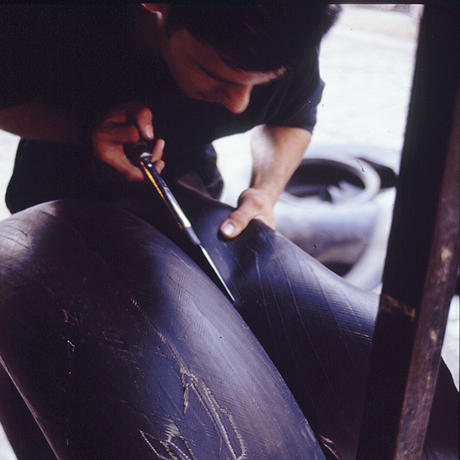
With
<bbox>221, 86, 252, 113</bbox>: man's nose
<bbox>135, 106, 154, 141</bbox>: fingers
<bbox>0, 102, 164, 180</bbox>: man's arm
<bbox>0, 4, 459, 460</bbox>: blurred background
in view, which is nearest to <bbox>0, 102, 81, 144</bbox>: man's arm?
<bbox>0, 102, 164, 180</bbox>: man's arm

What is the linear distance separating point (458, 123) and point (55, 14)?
0.44 meters

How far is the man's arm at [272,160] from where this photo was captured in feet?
2.68

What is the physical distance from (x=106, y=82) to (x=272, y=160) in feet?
1.38

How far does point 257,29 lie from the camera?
19.6 inches

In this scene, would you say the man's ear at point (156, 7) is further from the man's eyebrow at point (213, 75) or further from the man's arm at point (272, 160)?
the man's arm at point (272, 160)

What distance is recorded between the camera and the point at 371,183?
4.07 ft

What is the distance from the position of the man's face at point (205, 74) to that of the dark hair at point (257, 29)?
0.01 metres

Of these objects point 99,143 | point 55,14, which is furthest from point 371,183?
point 55,14

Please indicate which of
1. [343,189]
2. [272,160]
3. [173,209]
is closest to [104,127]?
[173,209]

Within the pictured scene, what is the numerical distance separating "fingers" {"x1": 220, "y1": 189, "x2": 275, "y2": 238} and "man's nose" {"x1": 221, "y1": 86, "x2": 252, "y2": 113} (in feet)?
0.47

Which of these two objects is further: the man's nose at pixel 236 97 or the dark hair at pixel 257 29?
the man's nose at pixel 236 97

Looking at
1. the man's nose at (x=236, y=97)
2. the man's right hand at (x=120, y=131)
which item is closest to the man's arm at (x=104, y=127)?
the man's right hand at (x=120, y=131)

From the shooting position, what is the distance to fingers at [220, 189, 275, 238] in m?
0.65

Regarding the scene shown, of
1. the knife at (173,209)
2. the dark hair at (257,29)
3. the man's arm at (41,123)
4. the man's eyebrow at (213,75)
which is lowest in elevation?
the knife at (173,209)
